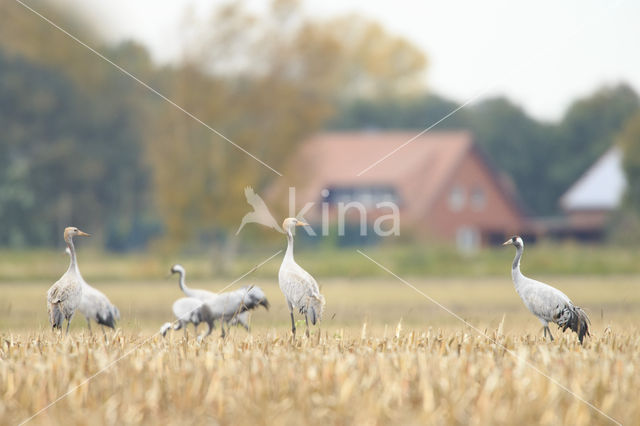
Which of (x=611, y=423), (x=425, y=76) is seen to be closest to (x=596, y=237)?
(x=425, y=76)

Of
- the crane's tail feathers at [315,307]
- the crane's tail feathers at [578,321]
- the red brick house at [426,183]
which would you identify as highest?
the red brick house at [426,183]

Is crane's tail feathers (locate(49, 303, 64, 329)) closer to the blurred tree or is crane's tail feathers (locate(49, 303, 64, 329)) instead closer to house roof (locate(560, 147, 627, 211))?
the blurred tree

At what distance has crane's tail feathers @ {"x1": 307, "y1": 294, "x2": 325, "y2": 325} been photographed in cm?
1199

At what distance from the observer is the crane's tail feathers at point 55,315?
41.2 feet

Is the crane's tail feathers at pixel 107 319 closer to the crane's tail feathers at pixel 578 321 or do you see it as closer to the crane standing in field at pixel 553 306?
the crane standing in field at pixel 553 306

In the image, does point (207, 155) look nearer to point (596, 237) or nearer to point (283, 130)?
point (283, 130)

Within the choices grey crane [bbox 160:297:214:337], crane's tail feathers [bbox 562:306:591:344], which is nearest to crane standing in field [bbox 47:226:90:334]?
grey crane [bbox 160:297:214:337]

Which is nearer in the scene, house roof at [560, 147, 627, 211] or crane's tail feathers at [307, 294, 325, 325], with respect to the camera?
crane's tail feathers at [307, 294, 325, 325]

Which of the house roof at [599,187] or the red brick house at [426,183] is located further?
the house roof at [599,187]

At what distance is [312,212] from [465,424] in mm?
50983

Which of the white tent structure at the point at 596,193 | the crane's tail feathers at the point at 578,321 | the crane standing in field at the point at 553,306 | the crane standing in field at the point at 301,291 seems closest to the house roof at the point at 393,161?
the white tent structure at the point at 596,193

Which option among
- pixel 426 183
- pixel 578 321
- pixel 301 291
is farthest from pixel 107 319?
pixel 426 183

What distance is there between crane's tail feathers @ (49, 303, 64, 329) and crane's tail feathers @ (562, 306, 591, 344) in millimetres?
6592

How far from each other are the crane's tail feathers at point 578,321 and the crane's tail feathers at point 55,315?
659 cm
